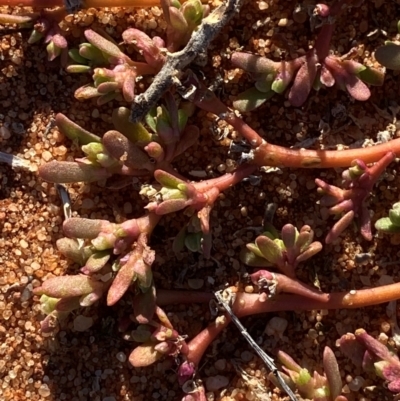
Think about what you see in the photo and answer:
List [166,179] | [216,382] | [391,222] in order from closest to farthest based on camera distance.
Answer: [166,179] < [391,222] < [216,382]

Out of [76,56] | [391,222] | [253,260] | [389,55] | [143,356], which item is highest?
[389,55]

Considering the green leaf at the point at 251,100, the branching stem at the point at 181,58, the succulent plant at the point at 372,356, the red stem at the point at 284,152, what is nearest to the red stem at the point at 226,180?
the red stem at the point at 284,152

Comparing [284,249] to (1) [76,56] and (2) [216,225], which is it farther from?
(1) [76,56]

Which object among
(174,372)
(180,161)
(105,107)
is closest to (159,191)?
(180,161)

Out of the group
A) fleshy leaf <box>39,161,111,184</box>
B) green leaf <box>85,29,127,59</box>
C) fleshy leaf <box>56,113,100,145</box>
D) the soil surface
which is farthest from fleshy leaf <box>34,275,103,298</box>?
green leaf <box>85,29,127,59</box>

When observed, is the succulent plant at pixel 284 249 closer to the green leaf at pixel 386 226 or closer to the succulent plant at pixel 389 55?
the green leaf at pixel 386 226

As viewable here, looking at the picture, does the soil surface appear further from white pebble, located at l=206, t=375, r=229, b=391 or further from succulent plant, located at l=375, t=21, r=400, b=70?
succulent plant, located at l=375, t=21, r=400, b=70

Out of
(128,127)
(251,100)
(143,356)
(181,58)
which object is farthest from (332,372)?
(181,58)
